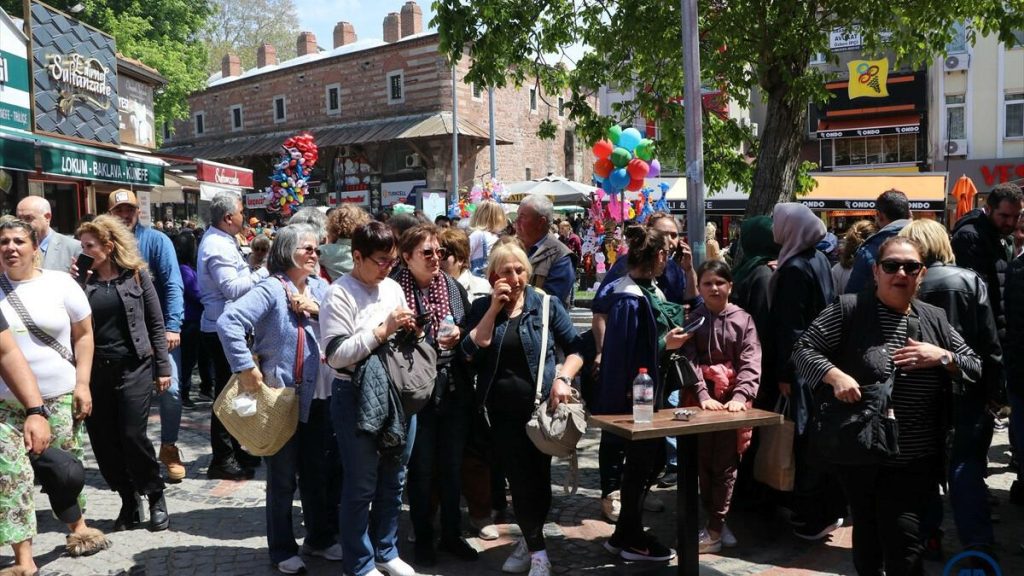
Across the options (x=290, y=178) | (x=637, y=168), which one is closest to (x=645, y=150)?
(x=637, y=168)

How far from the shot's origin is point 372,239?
3666mm

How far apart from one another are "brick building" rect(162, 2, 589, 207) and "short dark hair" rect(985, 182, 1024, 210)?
2658 centimetres

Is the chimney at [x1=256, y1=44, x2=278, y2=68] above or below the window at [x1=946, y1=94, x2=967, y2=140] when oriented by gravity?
→ above

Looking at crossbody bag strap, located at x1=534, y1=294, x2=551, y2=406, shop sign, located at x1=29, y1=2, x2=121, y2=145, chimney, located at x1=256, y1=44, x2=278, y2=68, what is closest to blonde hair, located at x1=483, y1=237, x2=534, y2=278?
crossbody bag strap, located at x1=534, y1=294, x2=551, y2=406

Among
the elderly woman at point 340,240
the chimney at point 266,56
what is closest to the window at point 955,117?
the elderly woman at point 340,240

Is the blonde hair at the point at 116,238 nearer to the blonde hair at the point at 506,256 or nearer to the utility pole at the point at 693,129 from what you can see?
the blonde hair at the point at 506,256

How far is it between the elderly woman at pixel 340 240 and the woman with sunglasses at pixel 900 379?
2.81 meters

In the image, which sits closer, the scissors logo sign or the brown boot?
the brown boot

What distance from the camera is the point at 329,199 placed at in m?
36.7

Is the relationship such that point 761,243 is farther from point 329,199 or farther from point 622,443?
point 329,199

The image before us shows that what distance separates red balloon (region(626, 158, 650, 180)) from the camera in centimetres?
1198

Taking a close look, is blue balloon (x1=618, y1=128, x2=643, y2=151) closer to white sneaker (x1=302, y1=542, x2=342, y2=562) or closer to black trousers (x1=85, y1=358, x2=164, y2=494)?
black trousers (x1=85, y1=358, x2=164, y2=494)

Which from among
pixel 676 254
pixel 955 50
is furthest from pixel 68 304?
pixel 955 50

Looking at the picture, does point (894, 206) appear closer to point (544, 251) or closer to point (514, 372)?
point (544, 251)
